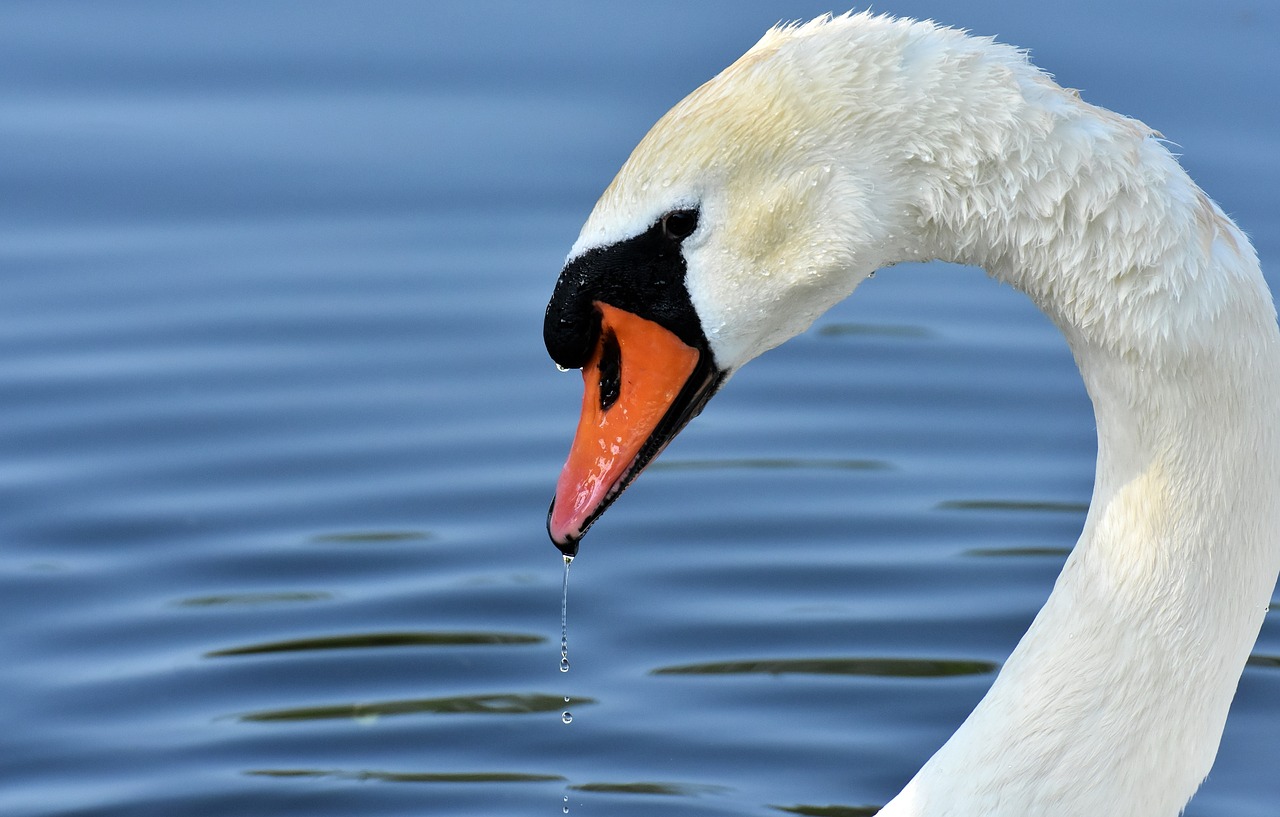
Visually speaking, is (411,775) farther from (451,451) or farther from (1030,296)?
(1030,296)

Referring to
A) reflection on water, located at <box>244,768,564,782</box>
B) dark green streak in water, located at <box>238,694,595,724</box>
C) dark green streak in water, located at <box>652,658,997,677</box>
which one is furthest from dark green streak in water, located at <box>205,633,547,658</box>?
reflection on water, located at <box>244,768,564,782</box>

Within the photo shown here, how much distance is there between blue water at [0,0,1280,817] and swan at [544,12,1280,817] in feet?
5.85

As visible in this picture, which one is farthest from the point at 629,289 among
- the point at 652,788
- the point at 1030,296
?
the point at 652,788

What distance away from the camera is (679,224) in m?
4.29

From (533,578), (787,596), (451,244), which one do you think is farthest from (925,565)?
(451,244)

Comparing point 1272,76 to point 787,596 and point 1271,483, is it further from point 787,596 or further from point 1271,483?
point 1271,483

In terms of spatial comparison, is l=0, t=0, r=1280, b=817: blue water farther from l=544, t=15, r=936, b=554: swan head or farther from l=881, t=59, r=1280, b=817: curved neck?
l=544, t=15, r=936, b=554: swan head

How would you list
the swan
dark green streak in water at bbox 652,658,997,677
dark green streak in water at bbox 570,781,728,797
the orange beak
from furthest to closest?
dark green streak in water at bbox 652,658,997,677 < dark green streak in water at bbox 570,781,728,797 < the orange beak < the swan

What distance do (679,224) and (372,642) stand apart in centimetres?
322

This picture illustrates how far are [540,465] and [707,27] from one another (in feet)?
8.35

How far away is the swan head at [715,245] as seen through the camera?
4172 millimetres

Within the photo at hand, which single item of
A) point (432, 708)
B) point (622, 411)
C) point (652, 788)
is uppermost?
point (622, 411)

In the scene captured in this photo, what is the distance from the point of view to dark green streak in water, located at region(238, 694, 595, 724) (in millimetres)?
6809

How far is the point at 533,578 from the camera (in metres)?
7.52
